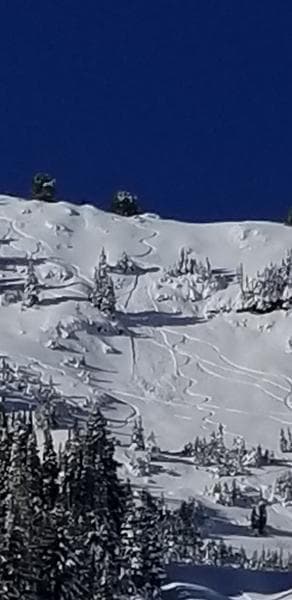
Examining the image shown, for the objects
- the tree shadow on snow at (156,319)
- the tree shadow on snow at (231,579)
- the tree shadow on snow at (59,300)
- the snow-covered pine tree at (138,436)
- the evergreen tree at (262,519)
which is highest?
the tree shadow on snow at (59,300)

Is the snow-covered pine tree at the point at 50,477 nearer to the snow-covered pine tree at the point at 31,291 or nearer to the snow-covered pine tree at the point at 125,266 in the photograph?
the snow-covered pine tree at the point at 31,291

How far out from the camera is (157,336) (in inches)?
6678

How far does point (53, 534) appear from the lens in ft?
286

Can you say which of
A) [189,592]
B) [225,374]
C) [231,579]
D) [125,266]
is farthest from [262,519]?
[125,266]

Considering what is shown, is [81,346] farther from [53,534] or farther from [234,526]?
[53,534]

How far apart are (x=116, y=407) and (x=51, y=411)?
9.08 m

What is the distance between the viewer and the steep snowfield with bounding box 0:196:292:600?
155m

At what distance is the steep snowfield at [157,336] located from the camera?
155 meters

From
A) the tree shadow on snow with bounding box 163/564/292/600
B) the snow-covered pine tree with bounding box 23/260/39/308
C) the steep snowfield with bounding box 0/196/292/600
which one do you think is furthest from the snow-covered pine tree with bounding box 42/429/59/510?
the snow-covered pine tree with bounding box 23/260/39/308

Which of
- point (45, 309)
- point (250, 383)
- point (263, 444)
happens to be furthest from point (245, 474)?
point (45, 309)

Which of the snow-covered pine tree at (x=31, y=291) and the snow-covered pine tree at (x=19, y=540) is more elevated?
the snow-covered pine tree at (x=31, y=291)

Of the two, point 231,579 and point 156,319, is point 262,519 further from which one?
point 156,319

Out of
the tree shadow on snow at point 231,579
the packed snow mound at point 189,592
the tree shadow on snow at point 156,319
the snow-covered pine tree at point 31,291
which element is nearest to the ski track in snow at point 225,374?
the tree shadow on snow at point 156,319

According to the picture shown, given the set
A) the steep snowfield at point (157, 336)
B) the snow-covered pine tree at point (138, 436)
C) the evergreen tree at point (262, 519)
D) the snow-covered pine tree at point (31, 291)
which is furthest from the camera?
the snow-covered pine tree at point (31, 291)
